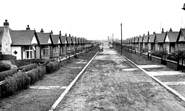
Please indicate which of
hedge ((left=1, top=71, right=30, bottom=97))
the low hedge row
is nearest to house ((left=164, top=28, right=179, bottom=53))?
the low hedge row

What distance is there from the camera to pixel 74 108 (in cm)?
734

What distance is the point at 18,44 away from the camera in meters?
24.2

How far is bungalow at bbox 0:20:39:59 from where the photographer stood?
79.0ft

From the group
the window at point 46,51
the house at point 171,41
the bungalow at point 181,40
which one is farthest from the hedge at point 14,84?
the house at point 171,41

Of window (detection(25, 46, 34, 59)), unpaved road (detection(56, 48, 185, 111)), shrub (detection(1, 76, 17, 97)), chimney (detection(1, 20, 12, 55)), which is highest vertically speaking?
chimney (detection(1, 20, 12, 55))

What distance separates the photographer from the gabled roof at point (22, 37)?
24.7 metres

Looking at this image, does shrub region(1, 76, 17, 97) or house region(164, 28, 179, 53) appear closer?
shrub region(1, 76, 17, 97)

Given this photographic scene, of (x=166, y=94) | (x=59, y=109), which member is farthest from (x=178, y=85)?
(x=59, y=109)

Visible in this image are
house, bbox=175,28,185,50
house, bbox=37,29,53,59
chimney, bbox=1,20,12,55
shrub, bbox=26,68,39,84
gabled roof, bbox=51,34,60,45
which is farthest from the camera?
gabled roof, bbox=51,34,60,45

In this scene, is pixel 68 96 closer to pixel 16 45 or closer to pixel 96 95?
pixel 96 95

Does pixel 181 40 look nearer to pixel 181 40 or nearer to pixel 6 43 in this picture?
pixel 181 40

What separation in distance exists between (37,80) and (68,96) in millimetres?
4718

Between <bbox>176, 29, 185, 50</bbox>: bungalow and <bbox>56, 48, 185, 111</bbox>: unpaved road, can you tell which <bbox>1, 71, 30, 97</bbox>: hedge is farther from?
<bbox>176, 29, 185, 50</bbox>: bungalow

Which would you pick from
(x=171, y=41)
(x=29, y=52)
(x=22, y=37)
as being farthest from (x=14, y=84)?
(x=171, y=41)
